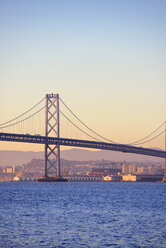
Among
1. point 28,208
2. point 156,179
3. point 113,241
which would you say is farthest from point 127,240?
point 156,179

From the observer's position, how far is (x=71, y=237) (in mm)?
22484

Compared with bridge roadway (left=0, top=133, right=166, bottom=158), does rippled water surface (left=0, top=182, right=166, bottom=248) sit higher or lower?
lower

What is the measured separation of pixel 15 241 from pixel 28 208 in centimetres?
1417

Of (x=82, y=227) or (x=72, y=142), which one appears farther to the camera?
(x=72, y=142)

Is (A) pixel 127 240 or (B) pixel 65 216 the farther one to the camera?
(B) pixel 65 216

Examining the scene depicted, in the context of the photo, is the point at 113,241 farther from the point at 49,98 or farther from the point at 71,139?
the point at 49,98

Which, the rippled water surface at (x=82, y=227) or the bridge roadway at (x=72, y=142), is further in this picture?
the bridge roadway at (x=72, y=142)

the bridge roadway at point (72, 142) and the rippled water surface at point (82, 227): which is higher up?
the bridge roadway at point (72, 142)

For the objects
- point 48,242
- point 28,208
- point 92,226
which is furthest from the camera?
point 28,208

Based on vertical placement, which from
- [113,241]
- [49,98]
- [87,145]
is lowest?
[113,241]

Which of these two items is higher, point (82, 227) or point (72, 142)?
point (72, 142)

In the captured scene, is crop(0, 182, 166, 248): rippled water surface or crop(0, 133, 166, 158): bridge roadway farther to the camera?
crop(0, 133, 166, 158): bridge roadway

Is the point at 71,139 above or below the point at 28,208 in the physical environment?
above

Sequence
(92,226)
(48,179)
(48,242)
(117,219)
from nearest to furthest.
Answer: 1. (48,242)
2. (92,226)
3. (117,219)
4. (48,179)
